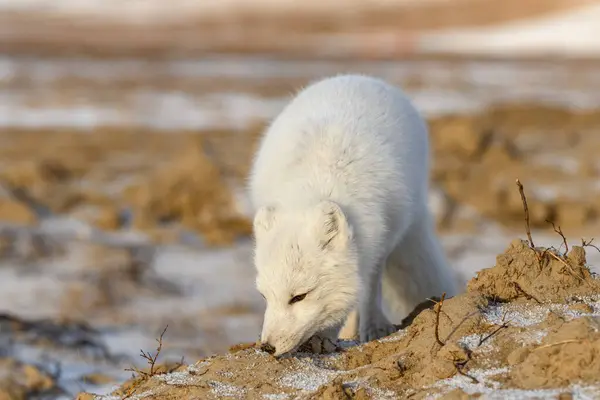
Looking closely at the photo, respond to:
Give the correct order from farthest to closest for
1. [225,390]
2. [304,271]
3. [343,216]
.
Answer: [343,216] → [304,271] → [225,390]

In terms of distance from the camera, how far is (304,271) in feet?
13.9

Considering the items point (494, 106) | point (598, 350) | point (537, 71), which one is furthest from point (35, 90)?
point (598, 350)

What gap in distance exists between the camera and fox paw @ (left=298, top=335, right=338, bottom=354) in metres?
4.25

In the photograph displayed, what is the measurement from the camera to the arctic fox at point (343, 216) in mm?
4258

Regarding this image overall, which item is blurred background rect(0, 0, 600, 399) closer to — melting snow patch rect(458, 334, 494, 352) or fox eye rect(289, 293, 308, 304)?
Result: fox eye rect(289, 293, 308, 304)

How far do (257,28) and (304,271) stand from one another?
4223 centimetres

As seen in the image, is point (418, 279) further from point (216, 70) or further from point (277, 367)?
point (216, 70)

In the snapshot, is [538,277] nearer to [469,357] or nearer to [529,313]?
[529,313]

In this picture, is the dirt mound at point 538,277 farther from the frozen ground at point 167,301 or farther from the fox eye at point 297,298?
the frozen ground at point 167,301

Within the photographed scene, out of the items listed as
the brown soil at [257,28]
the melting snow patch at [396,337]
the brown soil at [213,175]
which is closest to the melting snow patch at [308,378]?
the melting snow patch at [396,337]

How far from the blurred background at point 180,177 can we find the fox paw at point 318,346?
1.26 meters

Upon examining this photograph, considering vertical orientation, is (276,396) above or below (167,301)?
below

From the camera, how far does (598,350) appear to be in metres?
Answer: 2.93

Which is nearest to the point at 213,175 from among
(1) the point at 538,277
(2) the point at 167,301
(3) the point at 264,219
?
(2) the point at 167,301
